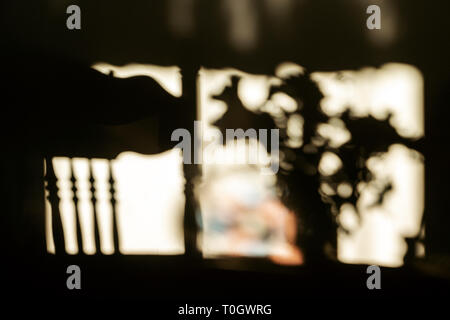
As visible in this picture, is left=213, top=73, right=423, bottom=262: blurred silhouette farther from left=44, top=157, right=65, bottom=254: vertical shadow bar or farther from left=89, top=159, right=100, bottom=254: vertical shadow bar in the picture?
left=44, top=157, right=65, bottom=254: vertical shadow bar

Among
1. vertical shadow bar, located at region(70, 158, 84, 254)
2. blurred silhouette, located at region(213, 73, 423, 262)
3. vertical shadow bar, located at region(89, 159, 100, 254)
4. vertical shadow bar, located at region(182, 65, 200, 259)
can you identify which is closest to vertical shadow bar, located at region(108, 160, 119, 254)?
vertical shadow bar, located at region(89, 159, 100, 254)

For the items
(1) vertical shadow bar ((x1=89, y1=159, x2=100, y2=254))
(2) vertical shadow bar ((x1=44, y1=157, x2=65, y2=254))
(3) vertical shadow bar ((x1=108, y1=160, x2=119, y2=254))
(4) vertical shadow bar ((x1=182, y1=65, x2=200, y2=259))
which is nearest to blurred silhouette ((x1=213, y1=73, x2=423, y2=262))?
(4) vertical shadow bar ((x1=182, y1=65, x2=200, y2=259))

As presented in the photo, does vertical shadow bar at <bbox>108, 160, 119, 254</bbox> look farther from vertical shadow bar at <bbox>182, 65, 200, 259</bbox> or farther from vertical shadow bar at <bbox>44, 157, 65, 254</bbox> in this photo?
vertical shadow bar at <bbox>182, 65, 200, 259</bbox>

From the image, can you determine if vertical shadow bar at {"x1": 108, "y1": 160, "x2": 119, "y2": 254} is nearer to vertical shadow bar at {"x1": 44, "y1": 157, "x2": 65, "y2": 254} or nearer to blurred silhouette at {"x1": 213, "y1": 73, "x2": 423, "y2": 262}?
vertical shadow bar at {"x1": 44, "y1": 157, "x2": 65, "y2": 254}

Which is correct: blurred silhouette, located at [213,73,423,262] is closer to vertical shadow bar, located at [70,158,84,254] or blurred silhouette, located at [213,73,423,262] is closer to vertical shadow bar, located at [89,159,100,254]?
vertical shadow bar, located at [89,159,100,254]

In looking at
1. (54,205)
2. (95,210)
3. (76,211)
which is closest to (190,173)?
(95,210)

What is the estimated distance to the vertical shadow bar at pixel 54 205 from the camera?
2.53 m

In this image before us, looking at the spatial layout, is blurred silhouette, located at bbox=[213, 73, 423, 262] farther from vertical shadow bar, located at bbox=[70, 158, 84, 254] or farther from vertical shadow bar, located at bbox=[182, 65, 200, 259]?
vertical shadow bar, located at bbox=[70, 158, 84, 254]

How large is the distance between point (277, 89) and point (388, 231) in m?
1.24

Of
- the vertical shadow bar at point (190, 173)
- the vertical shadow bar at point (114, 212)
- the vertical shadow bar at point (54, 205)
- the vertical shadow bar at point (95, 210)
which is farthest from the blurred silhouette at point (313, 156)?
the vertical shadow bar at point (54, 205)

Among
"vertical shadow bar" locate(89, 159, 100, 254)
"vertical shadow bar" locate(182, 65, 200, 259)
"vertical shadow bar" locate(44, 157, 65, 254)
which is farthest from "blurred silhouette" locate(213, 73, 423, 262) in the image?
"vertical shadow bar" locate(44, 157, 65, 254)

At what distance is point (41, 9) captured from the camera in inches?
97.8

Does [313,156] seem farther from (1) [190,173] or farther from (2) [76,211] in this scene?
(2) [76,211]

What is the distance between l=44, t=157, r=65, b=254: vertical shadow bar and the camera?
8.31ft
